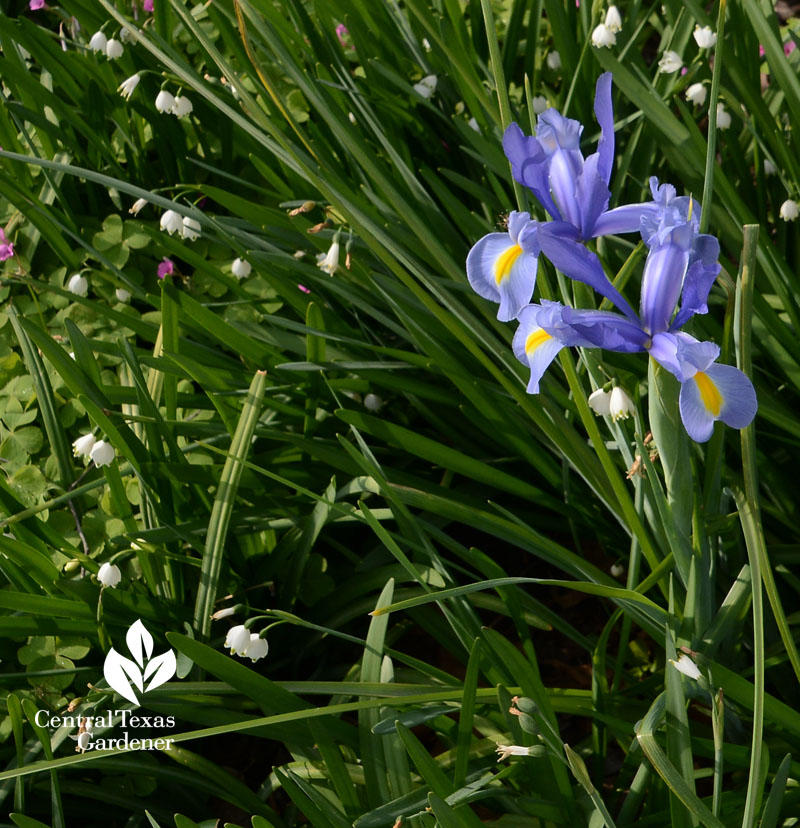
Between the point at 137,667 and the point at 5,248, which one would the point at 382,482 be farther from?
the point at 5,248

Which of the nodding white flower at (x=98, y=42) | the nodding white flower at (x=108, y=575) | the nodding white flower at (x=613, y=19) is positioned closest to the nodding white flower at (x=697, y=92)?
the nodding white flower at (x=613, y=19)

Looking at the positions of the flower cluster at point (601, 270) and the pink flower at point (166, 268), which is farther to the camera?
the pink flower at point (166, 268)

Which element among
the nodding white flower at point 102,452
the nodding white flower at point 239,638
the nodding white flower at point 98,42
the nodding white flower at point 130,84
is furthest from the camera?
the nodding white flower at point 98,42

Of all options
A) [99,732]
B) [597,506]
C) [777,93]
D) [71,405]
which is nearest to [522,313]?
[597,506]

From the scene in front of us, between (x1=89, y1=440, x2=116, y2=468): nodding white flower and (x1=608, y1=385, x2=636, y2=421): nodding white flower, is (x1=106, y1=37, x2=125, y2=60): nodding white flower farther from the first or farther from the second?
(x1=608, y1=385, x2=636, y2=421): nodding white flower

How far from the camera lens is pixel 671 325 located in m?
0.92

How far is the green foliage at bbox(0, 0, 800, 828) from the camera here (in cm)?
117

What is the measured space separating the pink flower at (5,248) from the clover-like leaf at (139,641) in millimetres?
1204

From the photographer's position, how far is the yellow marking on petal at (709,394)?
0.82m

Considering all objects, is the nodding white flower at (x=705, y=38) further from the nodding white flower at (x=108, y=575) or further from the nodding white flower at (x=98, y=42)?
the nodding white flower at (x=108, y=575)

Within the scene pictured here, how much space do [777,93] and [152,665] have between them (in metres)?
1.86

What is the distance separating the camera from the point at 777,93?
6.48ft

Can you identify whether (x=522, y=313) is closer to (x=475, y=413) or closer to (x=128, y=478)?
(x=475, y=413)

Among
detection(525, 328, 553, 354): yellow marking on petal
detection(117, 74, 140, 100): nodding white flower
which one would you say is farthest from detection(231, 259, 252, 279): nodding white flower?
detection(525, 328, 553, 354): yellow marking on petal
